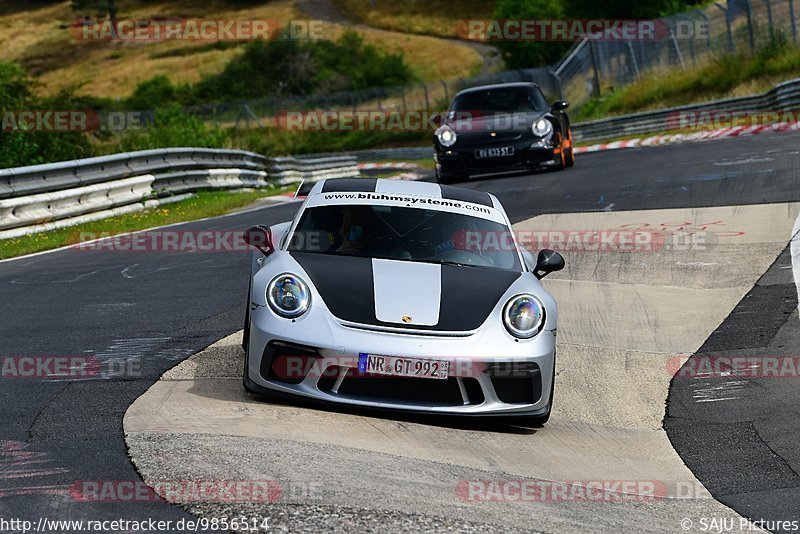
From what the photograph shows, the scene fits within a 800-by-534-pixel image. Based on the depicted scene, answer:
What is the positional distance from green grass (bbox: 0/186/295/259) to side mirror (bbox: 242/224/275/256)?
6994 mm

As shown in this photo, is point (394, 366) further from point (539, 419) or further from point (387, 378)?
point (539, 419)

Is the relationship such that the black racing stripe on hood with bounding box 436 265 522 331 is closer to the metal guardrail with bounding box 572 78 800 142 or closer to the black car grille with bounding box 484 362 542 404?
the black car grille with bounding box 484 362 542 404

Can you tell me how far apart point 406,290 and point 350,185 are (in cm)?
153

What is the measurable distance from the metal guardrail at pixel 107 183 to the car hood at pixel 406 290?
9108 millimetres

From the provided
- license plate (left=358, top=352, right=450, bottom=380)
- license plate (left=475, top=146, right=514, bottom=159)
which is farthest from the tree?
license plate (left=358, top=352, right=450, bottom=380)

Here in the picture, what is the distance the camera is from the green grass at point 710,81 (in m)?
32.9

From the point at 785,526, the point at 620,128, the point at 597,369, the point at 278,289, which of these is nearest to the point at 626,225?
the point at 597,369

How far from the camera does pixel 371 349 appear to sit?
20.7 ft

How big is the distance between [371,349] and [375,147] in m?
42.6

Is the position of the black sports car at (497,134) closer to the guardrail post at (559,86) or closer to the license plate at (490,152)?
the license plate at (490,152)

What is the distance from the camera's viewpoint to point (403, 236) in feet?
24.8

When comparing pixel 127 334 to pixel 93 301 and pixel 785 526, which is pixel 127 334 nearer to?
pixel 93 301

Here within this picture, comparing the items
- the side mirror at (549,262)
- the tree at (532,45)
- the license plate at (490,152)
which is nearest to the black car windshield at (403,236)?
the side mirror at (549,262)

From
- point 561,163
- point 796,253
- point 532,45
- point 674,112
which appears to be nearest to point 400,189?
point 796,253
